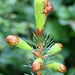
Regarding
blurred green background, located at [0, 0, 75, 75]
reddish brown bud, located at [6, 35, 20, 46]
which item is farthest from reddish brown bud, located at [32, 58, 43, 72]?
blurred green background, located at [0, 0, 75, 75]

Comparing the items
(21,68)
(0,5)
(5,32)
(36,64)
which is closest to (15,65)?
(21,68)

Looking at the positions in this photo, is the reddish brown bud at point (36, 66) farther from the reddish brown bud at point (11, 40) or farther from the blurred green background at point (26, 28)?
the blurred green background at point (26, 28)

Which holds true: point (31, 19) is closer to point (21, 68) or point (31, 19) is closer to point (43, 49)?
point (21, 68)

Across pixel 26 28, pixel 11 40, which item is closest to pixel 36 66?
pixel 11 40

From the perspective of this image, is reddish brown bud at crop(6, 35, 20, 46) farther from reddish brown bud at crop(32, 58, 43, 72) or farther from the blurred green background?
the blurred green background

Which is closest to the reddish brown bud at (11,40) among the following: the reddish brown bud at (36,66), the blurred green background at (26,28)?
the reddish brown bud at (36,66)

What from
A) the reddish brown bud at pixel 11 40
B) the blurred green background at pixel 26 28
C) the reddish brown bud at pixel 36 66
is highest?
the reddish brown bud at pixel 11 40

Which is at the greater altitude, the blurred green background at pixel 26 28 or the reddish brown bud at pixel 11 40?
the reddish brown bud at pixel 11 40

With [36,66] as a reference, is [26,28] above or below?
below

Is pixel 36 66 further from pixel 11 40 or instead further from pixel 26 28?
pixel 26 28
